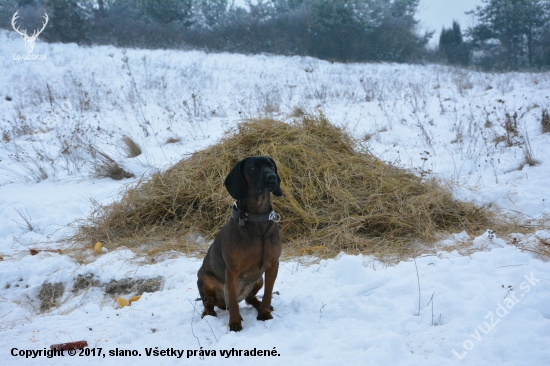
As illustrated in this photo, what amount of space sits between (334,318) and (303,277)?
33.4 inches

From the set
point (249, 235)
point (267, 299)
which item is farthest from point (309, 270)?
point (249, 235)

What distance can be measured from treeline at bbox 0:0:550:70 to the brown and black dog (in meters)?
21.8

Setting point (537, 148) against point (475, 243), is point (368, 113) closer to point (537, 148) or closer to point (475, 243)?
point (537, 148)

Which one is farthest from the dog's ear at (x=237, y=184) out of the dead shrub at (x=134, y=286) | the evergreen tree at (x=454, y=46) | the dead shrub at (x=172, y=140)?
the evergreen tree at (x=454, y=46)

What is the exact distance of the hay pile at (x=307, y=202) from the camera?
5039 millimetres

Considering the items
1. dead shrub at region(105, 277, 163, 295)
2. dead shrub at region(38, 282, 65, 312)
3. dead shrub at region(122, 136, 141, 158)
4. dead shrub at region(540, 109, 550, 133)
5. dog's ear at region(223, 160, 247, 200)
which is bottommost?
dead shrub at region(38, 282, 65, 312)

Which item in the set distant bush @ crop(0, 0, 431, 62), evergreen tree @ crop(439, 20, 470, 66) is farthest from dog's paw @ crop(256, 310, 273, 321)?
evergreen tree @ crop(439, 20, 470, 66)

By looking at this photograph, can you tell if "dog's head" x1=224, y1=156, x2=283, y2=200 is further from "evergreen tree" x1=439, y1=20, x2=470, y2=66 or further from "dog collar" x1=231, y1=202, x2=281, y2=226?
"evergreen tree" x1=439, y1=20, x2=470, y2=66

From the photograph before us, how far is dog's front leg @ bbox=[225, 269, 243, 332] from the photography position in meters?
3.01

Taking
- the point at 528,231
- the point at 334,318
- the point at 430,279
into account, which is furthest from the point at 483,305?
the point at 528,231

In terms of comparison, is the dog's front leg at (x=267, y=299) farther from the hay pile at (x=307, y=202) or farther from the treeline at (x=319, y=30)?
the treeline at (x=319, y=30)

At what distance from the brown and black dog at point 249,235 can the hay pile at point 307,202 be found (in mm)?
→ 1607

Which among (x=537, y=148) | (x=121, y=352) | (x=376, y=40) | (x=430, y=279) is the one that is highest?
(x=376, y=40)

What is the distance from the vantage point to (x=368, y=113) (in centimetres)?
1093
